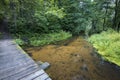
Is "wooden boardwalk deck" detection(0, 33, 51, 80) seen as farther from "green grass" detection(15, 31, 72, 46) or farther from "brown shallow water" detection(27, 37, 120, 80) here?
"green grass" detection(15, 31, 72, 46)

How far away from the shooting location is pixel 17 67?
5.87m

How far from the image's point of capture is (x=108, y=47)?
38.0 ft

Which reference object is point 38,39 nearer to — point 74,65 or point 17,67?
point 74,65

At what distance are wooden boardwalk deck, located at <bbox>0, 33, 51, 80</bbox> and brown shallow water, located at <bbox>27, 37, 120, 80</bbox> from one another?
1479 mm

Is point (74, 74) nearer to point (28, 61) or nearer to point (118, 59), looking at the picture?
point (28, 61)

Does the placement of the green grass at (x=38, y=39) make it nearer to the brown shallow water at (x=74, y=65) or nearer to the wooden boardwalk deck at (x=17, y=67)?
the brown shallow water at (x=74, y=65)

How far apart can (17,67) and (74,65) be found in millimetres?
3741

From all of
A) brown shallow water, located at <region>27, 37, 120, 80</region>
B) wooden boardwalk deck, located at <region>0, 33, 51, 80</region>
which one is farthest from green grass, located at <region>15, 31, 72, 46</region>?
wooden boardwalk deck, located at <region>0, 33, 51, 80</region>

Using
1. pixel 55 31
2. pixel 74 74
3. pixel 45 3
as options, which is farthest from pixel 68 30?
pixel 74 74

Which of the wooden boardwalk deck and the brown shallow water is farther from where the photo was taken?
the brown shallow water

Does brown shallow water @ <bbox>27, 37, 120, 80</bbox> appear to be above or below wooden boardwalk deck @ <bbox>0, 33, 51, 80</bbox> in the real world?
below

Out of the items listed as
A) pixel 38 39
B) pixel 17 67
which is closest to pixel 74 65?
pixel 17 67

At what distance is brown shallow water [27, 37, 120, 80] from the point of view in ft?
24.2

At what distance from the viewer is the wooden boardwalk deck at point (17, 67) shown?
524 cm
